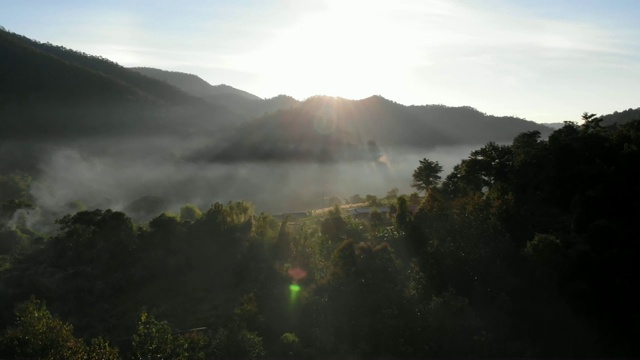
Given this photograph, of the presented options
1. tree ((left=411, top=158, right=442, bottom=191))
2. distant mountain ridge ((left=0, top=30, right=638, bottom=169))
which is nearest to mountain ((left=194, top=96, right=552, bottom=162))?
distant mountain ridge ((left=0, top=30, right=638, bottom=169))

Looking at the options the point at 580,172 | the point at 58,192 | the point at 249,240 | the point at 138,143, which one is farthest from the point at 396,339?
the point at 138,143

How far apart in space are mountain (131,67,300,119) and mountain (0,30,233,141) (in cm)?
3325

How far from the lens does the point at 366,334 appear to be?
18.0m

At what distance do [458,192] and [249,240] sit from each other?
1227 cm

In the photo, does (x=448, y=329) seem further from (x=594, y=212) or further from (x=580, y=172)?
(x=580, y=172)

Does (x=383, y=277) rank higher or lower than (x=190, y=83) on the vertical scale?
lower

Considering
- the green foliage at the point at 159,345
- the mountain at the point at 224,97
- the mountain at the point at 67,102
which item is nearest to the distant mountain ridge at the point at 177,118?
the mountain at the point at 67,102

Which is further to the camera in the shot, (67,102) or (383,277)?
(67,102)

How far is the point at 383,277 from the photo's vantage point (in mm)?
19953

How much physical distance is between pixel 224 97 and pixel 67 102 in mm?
83906

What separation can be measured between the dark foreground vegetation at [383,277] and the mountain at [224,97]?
96.4 metres

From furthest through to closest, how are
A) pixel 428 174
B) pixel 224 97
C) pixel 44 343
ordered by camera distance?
pixel 224 97
pixel 428 174
pixel 44 343

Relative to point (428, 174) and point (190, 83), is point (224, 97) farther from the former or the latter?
point (428, 174)

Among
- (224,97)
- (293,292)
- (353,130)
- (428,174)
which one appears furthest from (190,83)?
(293,292)
